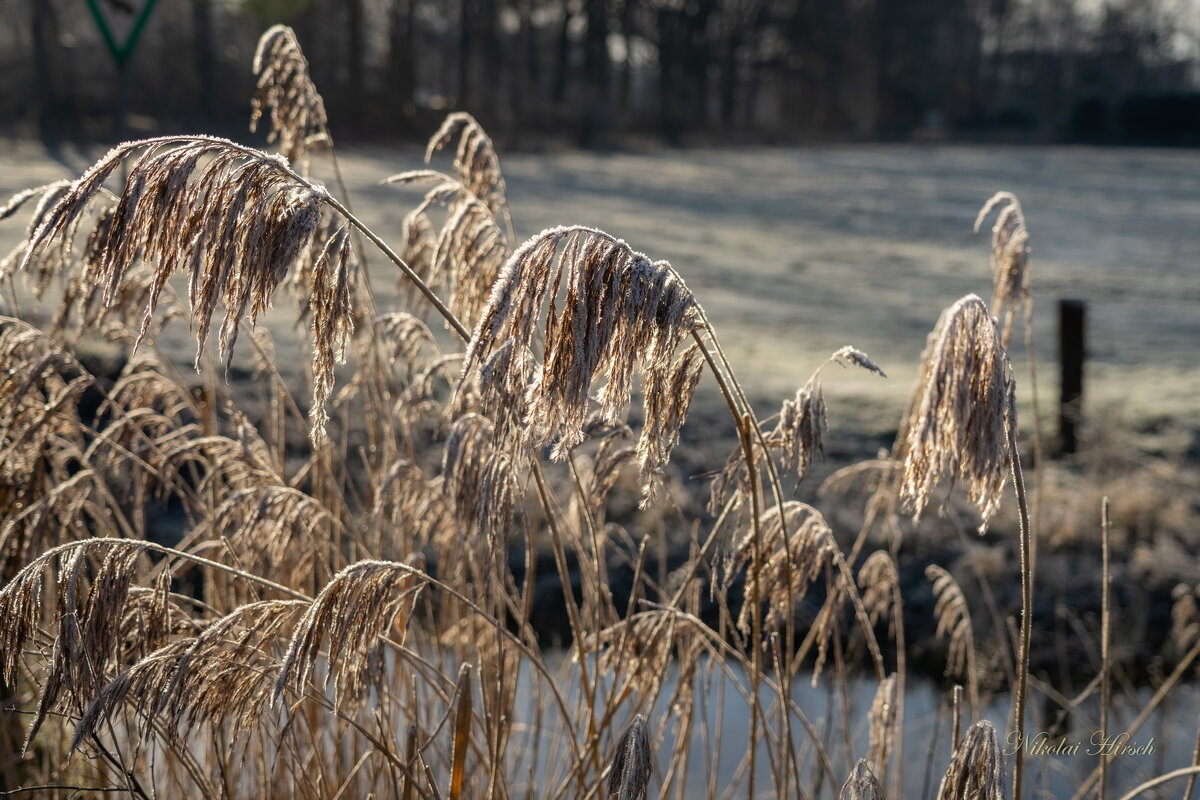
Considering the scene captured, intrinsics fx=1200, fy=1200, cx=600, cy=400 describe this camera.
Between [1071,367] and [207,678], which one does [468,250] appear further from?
[1071,367]

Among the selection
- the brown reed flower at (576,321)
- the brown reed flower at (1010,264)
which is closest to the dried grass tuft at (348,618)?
the brown reed flower at (576,321)

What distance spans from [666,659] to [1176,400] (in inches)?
274

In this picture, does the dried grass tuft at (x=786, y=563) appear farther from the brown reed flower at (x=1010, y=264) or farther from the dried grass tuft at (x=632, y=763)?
the brown reed flower at (x=1010, y=264)

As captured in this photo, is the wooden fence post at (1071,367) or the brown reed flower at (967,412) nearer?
the brown reed flower at (967,412)

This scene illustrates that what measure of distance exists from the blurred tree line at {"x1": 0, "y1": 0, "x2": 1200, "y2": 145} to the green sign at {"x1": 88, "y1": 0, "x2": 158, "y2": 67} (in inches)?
763

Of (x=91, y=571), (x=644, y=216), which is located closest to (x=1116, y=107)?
(x=644, y=216)

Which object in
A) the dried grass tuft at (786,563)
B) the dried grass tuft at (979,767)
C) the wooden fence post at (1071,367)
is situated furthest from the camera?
the wooden fence post at (1071,367)

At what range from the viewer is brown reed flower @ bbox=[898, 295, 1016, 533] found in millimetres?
1346

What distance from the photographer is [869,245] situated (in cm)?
1770

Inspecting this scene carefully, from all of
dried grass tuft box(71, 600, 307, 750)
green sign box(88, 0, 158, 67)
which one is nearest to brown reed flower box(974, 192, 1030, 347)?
dried grass tuft box(71, 600, 307, 750)

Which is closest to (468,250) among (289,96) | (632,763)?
(289,96)

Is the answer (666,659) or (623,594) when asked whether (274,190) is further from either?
(623,594)

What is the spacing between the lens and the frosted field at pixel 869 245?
9102 millimetres

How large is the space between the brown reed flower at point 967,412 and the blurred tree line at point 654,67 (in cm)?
2303
